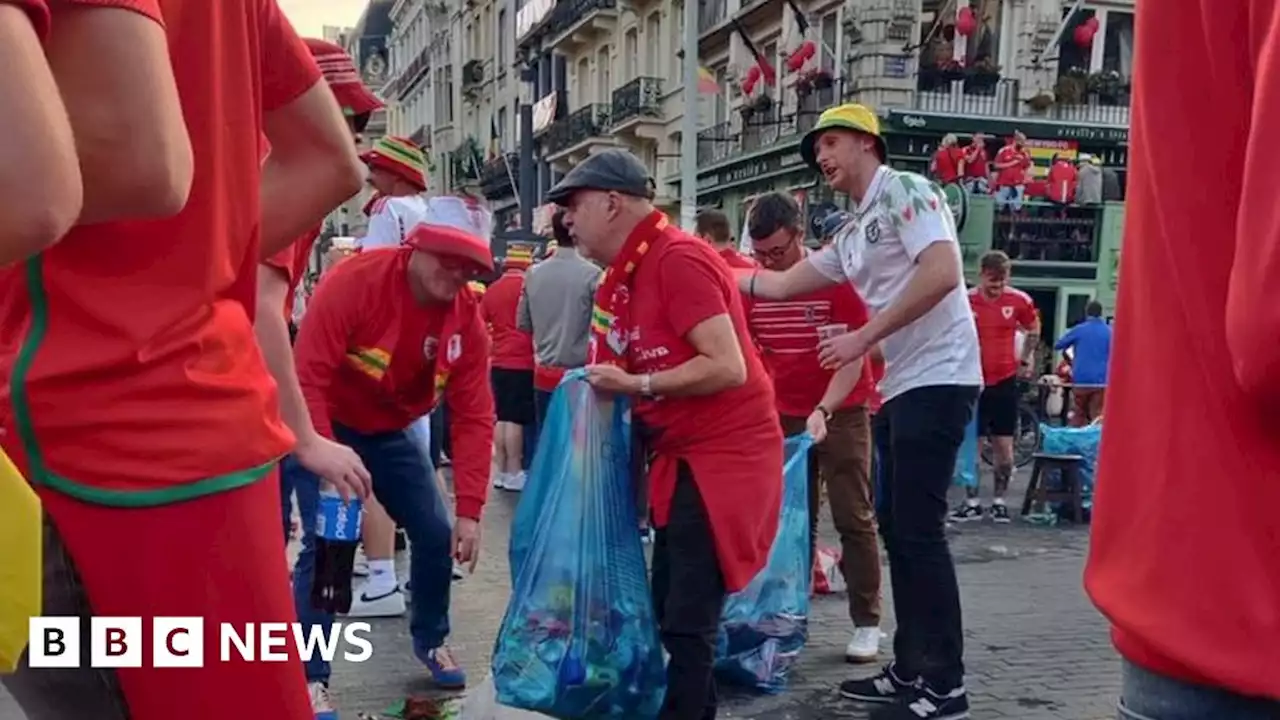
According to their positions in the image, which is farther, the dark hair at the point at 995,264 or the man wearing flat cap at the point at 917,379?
the dark hair at the point at 995,264

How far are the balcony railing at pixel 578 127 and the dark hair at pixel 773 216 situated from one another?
29.9 m

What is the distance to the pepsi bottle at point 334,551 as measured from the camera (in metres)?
3.70

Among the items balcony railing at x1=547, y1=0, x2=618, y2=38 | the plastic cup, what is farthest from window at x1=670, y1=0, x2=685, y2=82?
the plastic cup

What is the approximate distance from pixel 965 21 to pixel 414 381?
66.8 feet

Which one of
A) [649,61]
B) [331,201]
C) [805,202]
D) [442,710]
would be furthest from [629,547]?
[649,61]

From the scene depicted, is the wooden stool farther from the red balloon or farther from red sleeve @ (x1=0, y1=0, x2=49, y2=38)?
the red balloon

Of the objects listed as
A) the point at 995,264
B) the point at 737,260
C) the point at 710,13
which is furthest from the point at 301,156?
the point at 710,13

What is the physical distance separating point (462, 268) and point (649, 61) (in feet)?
101

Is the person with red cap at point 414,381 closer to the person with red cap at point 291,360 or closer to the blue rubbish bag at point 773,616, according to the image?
the blue rubbish bag at point 773,616

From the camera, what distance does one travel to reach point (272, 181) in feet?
6.44

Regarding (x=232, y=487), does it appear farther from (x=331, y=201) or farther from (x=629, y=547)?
(x=629, y=547)

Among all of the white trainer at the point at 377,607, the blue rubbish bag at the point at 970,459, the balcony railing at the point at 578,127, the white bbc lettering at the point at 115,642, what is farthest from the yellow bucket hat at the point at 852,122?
the balcony railing at the point at 578,127

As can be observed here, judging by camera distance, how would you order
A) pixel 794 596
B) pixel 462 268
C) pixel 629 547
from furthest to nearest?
pixel 794 596, pixel 462 268, pixel 629 547

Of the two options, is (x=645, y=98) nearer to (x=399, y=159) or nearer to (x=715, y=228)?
(x=715, y=228)
